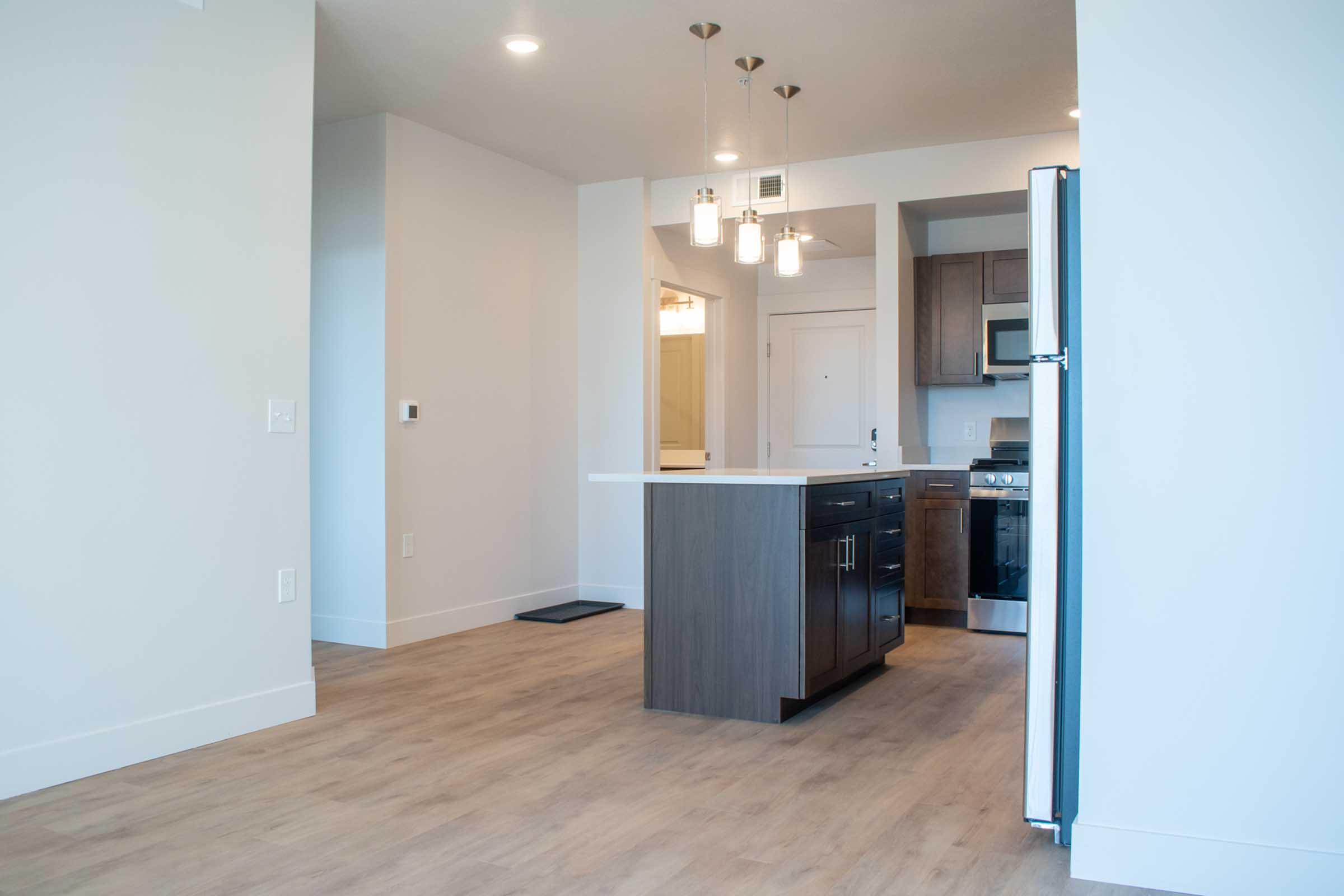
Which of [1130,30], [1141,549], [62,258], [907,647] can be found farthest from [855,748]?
[62,258]

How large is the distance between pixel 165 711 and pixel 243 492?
0.73m

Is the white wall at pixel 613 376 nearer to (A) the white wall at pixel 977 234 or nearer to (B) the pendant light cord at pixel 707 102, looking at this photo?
(B) the pendant light cord at pixel 707 102

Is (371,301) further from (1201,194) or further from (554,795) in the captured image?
(1201,194)

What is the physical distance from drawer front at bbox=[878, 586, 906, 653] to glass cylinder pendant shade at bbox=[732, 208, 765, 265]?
1.50m

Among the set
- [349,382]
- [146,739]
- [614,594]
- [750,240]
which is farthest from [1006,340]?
→ [146,739]

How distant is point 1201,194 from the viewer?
2131mm

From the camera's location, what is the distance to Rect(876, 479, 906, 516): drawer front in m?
4.23

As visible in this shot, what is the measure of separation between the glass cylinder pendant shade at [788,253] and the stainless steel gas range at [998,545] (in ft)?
6.11

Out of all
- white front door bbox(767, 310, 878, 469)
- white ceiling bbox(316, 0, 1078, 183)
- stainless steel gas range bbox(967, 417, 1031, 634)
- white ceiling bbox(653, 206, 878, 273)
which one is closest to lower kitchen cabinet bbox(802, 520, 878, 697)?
stainless steel gas range bbox(967, 417, 1031, 634)

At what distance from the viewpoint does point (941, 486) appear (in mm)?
5539

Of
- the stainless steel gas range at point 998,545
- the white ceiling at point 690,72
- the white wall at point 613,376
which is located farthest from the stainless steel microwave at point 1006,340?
the white wall at point 613,376

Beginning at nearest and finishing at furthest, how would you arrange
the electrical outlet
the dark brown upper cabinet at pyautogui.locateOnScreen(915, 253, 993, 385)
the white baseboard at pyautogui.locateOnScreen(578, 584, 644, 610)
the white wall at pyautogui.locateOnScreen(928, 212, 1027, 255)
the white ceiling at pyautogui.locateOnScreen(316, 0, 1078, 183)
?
the electrical outlet < the white ceiling at pyautogui.locateOnScreen(316, 0, 1078, 183) < the dark brown upper cabinet at pyautogui.locateOnScreen(915, 253, 993, 385) < the white wall at pyautogui.locateOnScreen(928, 212, 1027, 255) < the white baseboard at pyautogui.locateOnScreen(578, 584, 644, 610)

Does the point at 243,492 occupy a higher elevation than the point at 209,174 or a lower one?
lower

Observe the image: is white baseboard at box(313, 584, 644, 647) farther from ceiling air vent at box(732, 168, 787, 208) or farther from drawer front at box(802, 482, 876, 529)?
ceiling air vent at box(732, 168, 787, 208)
